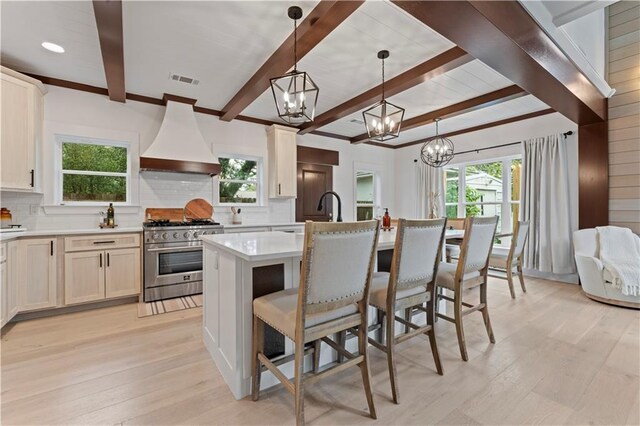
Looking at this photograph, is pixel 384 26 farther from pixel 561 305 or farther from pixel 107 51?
pixel 561 305

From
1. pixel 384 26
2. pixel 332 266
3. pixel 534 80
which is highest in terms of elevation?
pixel 384 26

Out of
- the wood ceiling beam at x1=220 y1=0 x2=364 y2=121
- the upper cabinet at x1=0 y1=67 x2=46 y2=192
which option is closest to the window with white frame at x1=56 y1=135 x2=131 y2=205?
the upper cabinet at x1=0 y1=67 x2=46 y2=192

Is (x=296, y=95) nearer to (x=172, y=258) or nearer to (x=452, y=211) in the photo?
(x=172, y=258)

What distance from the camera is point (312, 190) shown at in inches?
230

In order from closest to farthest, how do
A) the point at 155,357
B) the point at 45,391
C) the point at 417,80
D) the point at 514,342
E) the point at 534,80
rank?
the point at 45,391 < the point at 155,357 < the point at 514,342 < the point at 534,80 < the point at 417,80

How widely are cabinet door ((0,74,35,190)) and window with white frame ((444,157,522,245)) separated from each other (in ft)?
21.9

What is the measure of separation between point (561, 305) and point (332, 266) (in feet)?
11.5

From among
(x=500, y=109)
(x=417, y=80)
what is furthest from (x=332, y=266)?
(x=500, y=109)

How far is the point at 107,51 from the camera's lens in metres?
2.59

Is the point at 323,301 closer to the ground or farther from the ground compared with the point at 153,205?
closer to the ground

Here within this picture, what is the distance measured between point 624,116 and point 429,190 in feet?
10.1

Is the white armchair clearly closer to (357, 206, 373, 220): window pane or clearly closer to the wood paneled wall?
the wood paneled wall

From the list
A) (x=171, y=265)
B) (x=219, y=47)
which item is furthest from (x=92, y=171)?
(x=219, y=47)

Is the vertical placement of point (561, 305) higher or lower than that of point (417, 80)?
lower
